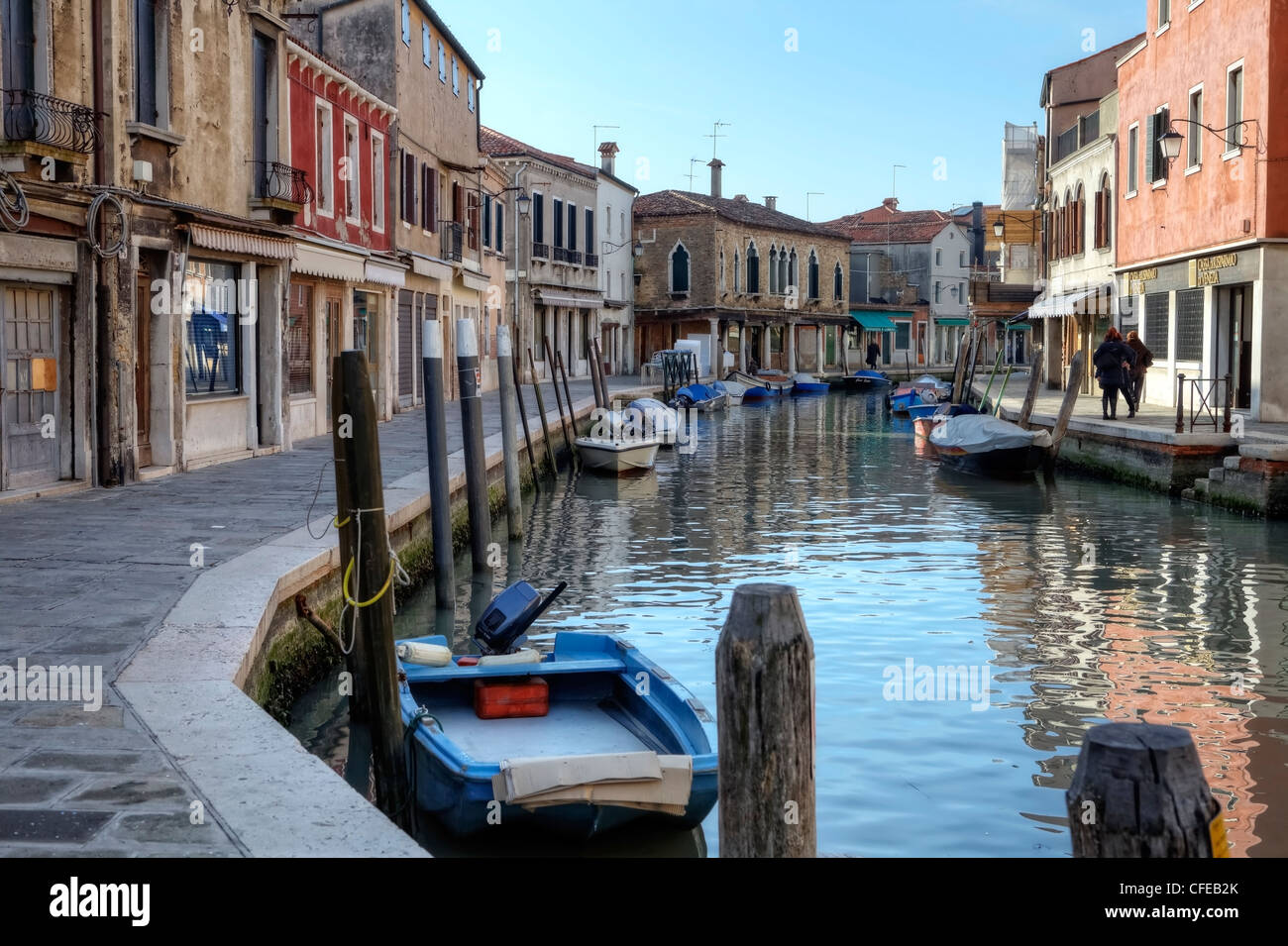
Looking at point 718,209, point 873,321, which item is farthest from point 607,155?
point 873,321

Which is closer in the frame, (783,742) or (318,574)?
(783,742)

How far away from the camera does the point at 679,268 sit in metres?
53.4

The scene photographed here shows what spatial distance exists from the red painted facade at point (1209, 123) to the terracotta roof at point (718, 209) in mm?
26348

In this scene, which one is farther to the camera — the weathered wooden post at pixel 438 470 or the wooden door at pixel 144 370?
the wooden door at pixel 144 370

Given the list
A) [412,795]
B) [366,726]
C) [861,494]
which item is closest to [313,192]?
[861,494]

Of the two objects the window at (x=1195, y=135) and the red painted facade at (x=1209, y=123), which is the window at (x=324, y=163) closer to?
the red painted facade at (x=1209, y=123)

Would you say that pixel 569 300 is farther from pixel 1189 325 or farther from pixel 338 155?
pixel 1189 325

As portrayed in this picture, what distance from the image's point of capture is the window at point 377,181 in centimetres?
2338

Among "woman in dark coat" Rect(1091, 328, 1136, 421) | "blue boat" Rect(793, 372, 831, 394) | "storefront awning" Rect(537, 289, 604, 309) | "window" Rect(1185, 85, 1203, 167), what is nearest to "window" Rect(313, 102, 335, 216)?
"woman in dark coat" Rect(1091, 328, 1136, 421)

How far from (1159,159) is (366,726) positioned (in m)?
21.3

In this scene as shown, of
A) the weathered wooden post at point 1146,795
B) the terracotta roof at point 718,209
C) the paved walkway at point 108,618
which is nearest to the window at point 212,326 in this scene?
the paved walkway at point 108,618

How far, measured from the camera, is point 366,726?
7.58 meters

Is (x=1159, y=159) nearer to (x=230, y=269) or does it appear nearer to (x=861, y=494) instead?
(x=861, y=494)

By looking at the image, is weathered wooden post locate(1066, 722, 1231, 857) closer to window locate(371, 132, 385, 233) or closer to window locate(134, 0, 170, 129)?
window locate(134, 0, 170, 129)
